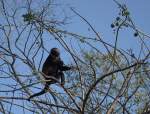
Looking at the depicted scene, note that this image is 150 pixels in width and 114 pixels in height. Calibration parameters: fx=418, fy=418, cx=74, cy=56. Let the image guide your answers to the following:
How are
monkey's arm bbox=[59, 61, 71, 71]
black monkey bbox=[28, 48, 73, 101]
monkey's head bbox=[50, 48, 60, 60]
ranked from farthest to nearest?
monkey's head bbox=[50, 48, 60, 60], black monkey bbox=[28, 48, 73, 101], monkey's arm bbox=[59, 61, 71, 71]

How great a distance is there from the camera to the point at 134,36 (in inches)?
254

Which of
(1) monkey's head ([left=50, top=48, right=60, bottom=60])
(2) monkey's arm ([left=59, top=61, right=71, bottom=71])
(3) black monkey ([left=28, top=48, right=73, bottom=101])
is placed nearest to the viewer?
(2) monkey's arm ([left=59, top=61, right=71, bottom=71])

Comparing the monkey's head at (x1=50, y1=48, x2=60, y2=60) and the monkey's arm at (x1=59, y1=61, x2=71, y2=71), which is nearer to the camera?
the monkey's arm at (x1=59, y1=61, x2=71, y2=71)

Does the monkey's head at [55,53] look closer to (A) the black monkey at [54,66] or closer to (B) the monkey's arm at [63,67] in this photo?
(A) the black monkey at [54,66]

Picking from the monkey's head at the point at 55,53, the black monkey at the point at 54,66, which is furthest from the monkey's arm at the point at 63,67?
the monkey's head at the point at 55,53

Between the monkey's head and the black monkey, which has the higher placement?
the monkey's head

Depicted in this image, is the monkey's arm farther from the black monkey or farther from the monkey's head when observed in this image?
the monkey's head

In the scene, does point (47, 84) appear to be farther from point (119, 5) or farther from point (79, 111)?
point (119, 5)

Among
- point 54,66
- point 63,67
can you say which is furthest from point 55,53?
point 63,67

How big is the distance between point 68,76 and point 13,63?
247 centimetres

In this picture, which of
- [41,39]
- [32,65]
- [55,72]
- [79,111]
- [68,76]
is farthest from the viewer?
[68,76]

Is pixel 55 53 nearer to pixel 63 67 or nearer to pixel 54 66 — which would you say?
pixel 54 66

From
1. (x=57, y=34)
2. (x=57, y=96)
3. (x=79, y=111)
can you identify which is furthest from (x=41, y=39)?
(x=79, y=111)

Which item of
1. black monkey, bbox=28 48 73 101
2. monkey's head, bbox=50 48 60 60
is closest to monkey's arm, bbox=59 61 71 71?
black monkey, bbox=28 48 73 101
